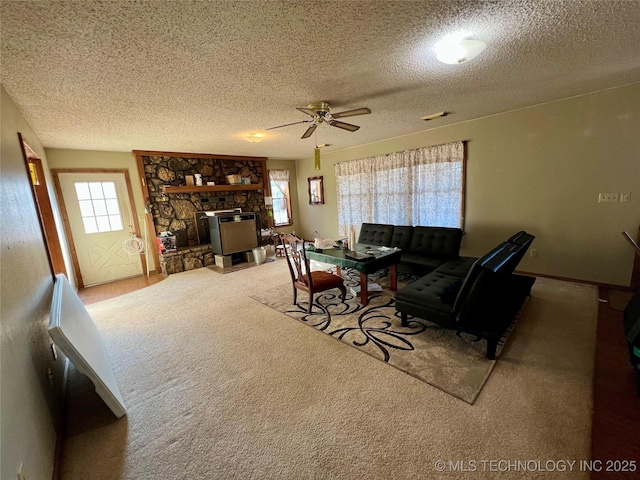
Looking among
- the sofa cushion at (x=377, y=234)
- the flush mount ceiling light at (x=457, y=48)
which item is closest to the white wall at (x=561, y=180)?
the sofa cushion at (x=377, y=234)

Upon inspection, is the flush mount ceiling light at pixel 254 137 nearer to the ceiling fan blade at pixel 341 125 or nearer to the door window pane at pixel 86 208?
the ceiling fan blade at pixel 341 125

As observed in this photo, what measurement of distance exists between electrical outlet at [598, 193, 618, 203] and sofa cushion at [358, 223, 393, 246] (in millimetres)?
2650

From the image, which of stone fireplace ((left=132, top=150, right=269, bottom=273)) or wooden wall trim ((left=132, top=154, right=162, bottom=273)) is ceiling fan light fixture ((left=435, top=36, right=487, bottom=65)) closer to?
stone fireplace ((left=132, top=150, right=269, bottom=273))

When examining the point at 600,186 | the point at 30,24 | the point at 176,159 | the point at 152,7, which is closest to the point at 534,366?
the point at 600,186

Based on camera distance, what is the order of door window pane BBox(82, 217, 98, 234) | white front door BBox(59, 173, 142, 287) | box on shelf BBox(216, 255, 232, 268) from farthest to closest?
box on shelf BBox(216, 255, 232, 268) → door window pane BBox(82, 217, 98, 234) → white front door BBox(59, 173, 142, 287)

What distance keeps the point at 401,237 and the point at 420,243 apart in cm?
34

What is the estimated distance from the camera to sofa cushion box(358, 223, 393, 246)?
4633 millimetres

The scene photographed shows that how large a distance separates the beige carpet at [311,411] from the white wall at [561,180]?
113cm

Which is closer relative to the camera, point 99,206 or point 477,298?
point 477,298

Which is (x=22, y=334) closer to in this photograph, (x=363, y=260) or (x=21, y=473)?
(x=21, y=473)

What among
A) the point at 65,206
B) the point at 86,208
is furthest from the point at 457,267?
the point at 65,206

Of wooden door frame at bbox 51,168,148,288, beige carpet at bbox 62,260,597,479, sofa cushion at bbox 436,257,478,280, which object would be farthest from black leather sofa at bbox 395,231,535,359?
wooden door frame at bbox 51,168,148,288

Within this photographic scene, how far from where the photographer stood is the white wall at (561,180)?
3.09 m

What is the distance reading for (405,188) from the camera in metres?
5.05
